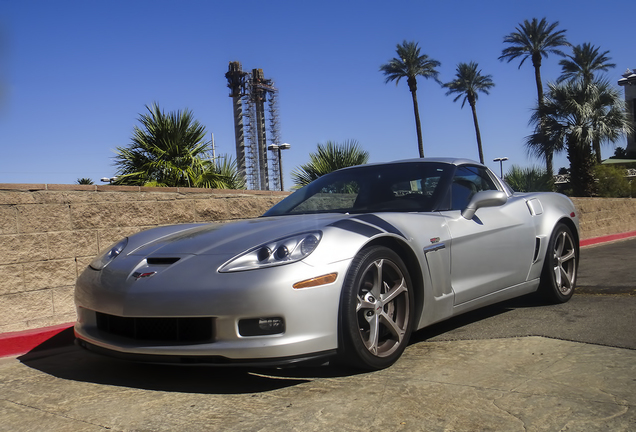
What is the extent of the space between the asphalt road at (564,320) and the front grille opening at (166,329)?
1.64m

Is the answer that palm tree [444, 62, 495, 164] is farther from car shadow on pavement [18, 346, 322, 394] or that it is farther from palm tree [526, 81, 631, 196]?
car shadow on pavement [18, 346, 322, 394]

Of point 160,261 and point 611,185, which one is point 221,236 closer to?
point 160,261

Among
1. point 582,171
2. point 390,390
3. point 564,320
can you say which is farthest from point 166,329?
point 582,171

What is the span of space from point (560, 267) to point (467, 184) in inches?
47.7

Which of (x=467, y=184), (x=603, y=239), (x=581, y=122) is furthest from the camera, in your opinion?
(x=581, y=122)

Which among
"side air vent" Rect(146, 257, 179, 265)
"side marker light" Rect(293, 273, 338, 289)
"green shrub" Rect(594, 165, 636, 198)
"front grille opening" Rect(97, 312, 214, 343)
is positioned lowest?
"front grille opening" Rect(97, 312, 214, 343)

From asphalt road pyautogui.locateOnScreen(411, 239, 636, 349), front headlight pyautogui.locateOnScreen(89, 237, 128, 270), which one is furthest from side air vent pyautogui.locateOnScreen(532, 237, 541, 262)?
front headlight pyautogui.locateOnScreen(89, 237, 128, 270)

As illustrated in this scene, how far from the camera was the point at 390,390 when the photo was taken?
3.03m

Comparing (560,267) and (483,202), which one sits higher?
(483,202)

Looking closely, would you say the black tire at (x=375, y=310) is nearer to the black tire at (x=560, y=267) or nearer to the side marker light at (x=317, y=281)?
the side marker light at (x=317, y=281)

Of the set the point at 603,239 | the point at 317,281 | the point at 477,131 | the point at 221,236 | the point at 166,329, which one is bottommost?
the point at 603,239

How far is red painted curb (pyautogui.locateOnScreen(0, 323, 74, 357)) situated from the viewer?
4.54 meters

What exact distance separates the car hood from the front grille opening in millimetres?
389

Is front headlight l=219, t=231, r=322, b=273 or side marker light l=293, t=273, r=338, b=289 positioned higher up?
front headlight l=219, t=231, r=322, b=273
